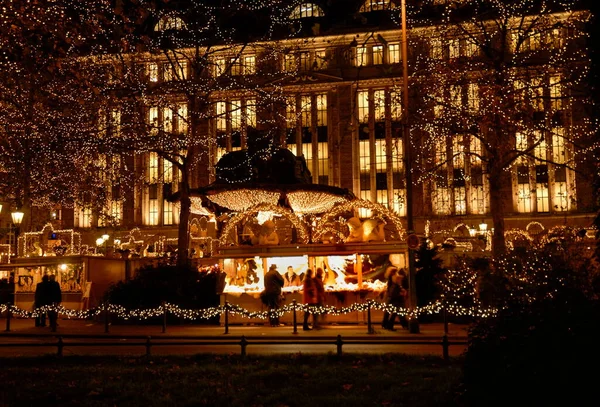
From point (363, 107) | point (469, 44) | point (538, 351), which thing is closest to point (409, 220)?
point (538, 351)

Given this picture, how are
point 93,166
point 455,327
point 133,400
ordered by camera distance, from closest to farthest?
1. point 133,400
2. point 455,327
3. point 93,166

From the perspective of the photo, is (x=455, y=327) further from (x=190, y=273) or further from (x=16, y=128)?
(x=16, y=128)

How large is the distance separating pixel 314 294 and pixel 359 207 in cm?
413

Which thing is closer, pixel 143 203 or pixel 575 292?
pixel 575 292

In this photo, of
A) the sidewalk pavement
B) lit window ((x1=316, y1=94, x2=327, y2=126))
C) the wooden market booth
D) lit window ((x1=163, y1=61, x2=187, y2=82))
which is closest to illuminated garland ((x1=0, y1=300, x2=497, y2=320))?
the sidewalk pavement

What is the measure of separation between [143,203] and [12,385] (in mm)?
49697

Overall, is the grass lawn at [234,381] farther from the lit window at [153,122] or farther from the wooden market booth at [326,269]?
the lit window at [153,122]

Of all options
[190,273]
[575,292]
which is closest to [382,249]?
[190,273]

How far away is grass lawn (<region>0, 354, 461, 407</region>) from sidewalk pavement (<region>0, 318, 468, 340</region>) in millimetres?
5733

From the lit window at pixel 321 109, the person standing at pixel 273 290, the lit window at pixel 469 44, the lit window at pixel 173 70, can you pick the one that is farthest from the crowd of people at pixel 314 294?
the lit window at pixel 321 109

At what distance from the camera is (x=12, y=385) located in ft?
39.5

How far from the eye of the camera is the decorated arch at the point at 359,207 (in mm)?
24750

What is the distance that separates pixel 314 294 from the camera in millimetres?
22750

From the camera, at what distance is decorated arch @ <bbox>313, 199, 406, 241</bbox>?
81.2 feet
